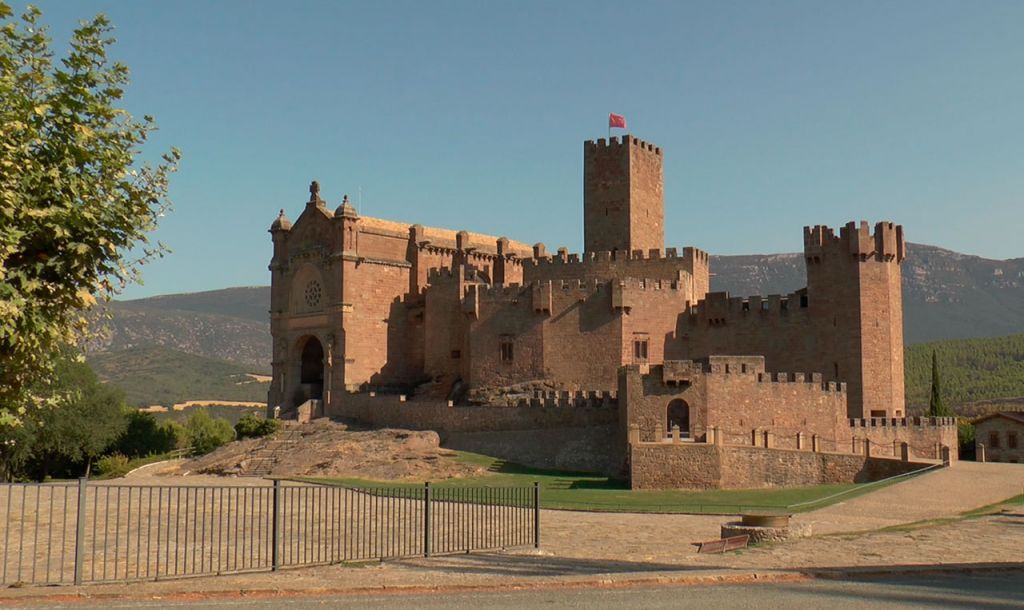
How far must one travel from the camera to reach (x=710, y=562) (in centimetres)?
1675

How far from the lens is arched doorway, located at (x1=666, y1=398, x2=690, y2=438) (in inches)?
1483

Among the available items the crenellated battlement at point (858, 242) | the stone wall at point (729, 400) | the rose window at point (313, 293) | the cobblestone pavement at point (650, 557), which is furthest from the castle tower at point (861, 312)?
the rose window at point (313, 293)

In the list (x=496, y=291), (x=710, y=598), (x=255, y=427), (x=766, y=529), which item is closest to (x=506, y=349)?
(x=496, y=291)

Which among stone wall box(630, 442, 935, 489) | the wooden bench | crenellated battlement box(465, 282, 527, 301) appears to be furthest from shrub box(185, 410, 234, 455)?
the wooden bench

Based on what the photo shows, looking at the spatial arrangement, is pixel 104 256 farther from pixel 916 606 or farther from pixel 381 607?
pixel 916 606

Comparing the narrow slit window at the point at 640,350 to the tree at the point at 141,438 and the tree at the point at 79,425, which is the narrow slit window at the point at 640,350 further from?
the tree at the point at 141,438

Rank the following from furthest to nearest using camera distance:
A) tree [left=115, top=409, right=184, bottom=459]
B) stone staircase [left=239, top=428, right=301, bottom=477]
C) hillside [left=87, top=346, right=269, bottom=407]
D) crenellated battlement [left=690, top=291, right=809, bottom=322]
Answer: hillside [left=87, top=346, right=269, bottom=407] < tree [left=115, top=409, right=184, bottom=459] < crenellated battlement [left=690, top=291, right=809, bottom=322] < stone staircase [left=239, top=428, right=301, bottom=477]

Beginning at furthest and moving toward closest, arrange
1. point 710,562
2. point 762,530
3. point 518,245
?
1. point 518,245
2. point 762,530
3. point 710,562

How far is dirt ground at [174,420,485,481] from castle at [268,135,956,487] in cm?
290

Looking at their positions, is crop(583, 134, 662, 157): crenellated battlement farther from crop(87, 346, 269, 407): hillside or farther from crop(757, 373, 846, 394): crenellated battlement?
crop(87, 346, 269, 407): hillside

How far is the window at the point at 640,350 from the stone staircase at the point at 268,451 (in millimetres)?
15953

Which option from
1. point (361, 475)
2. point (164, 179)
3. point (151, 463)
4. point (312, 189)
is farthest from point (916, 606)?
point (312, 189)

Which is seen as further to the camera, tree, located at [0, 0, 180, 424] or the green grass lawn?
the green grass lawn

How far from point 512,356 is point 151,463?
17.9 meters
